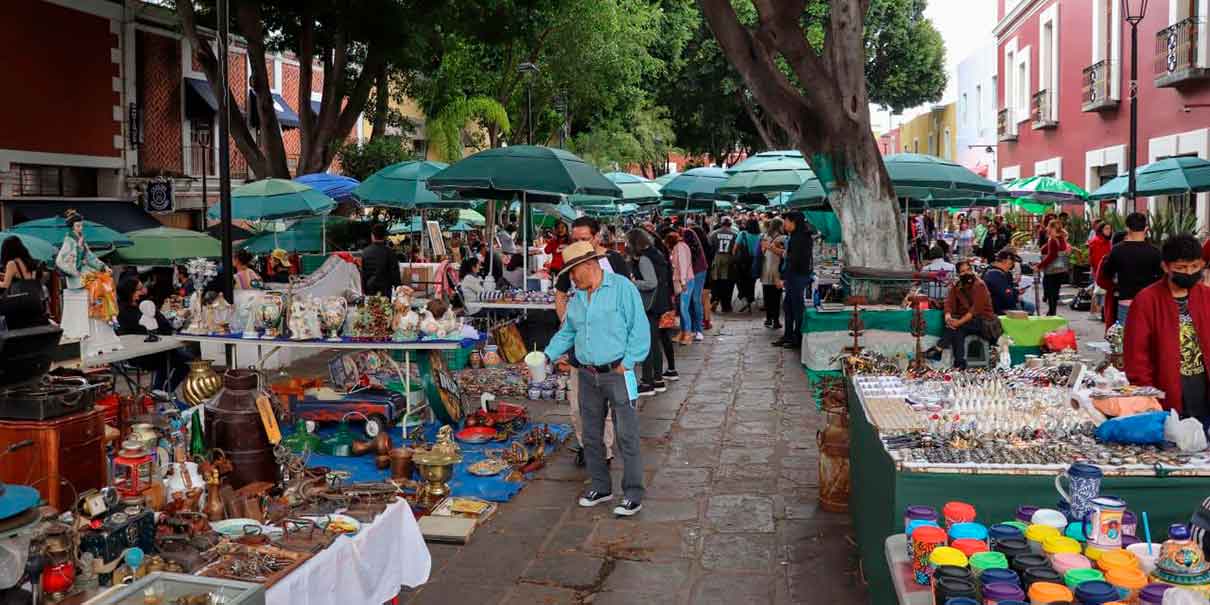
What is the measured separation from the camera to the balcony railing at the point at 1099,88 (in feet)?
72.4

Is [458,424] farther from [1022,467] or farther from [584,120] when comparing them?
[584,120]

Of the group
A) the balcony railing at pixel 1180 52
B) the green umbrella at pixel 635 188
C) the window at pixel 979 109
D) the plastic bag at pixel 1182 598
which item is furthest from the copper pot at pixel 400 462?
the window at pixel 979 109

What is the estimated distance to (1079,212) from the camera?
Answer: 26125mm

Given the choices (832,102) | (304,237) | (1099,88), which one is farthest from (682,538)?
(1099,88)

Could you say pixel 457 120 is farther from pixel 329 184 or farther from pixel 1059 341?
pixel 1059 341

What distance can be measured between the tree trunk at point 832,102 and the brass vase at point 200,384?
7.00 metres

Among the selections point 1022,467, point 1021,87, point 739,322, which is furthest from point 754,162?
point 1021,87

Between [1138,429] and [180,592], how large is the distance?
3.79 meters

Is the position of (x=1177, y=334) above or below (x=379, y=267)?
below

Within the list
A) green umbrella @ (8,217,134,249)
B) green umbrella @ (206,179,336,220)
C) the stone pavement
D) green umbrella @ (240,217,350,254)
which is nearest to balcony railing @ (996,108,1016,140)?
green umbrella @ (240,217,350,254)

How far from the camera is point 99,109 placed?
20406mm

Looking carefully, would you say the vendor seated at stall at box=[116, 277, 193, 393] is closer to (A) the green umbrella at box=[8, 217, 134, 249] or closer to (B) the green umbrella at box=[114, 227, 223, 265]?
(B) the green umbrella at box=[114, 227, 223, 265]

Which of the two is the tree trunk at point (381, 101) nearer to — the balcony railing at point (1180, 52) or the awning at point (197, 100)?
the awning at point (197, 100)

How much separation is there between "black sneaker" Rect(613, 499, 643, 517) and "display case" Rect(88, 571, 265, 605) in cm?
351
